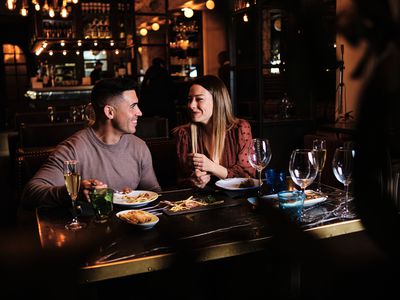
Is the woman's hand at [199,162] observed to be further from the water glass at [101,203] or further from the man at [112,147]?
the water glass at [101,203]

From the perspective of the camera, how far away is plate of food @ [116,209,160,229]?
1.50 m

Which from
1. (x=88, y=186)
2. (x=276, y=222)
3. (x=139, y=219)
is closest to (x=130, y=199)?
(x=88, y=186)

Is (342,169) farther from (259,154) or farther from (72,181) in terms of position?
(72,181)

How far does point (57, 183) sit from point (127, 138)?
1.68 ft

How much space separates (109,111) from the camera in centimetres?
240

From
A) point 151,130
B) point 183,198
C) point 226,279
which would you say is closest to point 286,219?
point 183,198

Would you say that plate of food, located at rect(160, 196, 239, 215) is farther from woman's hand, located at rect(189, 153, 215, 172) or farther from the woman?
the woman

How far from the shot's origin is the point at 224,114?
273cm

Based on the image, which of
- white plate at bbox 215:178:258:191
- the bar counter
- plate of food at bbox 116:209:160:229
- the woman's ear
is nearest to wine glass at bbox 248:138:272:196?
white plate at bbox 215:178:258:191

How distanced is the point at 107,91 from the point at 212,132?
655mm

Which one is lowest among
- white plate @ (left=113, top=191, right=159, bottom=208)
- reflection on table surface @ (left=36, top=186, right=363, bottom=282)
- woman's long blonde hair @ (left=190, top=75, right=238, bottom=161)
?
reflection on table surface @ (left=36, top=186, right=363, bottom=282)

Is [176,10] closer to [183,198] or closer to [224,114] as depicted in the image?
[224,114]

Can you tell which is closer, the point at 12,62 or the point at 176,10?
the point at 176,10

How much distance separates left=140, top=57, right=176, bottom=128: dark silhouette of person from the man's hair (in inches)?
178
